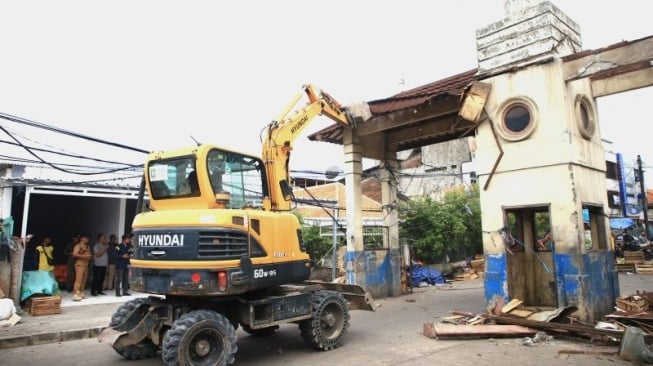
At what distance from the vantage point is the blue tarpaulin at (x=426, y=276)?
1617cm

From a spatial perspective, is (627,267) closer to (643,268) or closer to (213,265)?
(643,268)

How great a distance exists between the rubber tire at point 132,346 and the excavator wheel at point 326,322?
7.93 ft

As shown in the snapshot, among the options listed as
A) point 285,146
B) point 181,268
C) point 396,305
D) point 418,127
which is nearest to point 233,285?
point 181,268

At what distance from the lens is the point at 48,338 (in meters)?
8.25

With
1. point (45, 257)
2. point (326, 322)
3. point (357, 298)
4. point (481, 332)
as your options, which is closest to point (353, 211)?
point (357, 298)

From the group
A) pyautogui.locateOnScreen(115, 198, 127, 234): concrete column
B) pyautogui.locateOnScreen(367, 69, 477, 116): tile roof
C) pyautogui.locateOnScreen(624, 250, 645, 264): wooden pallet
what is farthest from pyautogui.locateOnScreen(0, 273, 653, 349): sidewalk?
pyautogui.locateOnScreen(624, 250, 645, 264): wooden pallet

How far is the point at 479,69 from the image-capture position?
975 centimetres

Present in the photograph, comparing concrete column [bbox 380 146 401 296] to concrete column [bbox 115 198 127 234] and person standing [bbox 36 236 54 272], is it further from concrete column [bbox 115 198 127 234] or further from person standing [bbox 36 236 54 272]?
person standing [bbox 36 236 54 272]

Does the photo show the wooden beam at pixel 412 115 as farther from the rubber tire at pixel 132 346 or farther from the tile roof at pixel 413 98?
the rubber tire at pixel 132 346

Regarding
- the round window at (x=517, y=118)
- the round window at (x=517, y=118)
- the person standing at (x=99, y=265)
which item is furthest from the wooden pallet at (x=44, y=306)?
the round window at (x=517, y=118)

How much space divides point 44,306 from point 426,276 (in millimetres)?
12077

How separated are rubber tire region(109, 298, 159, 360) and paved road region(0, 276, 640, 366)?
5.9 inches

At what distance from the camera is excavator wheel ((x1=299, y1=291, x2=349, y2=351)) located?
23.9 ft

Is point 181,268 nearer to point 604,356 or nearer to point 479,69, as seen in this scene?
point 604,356
